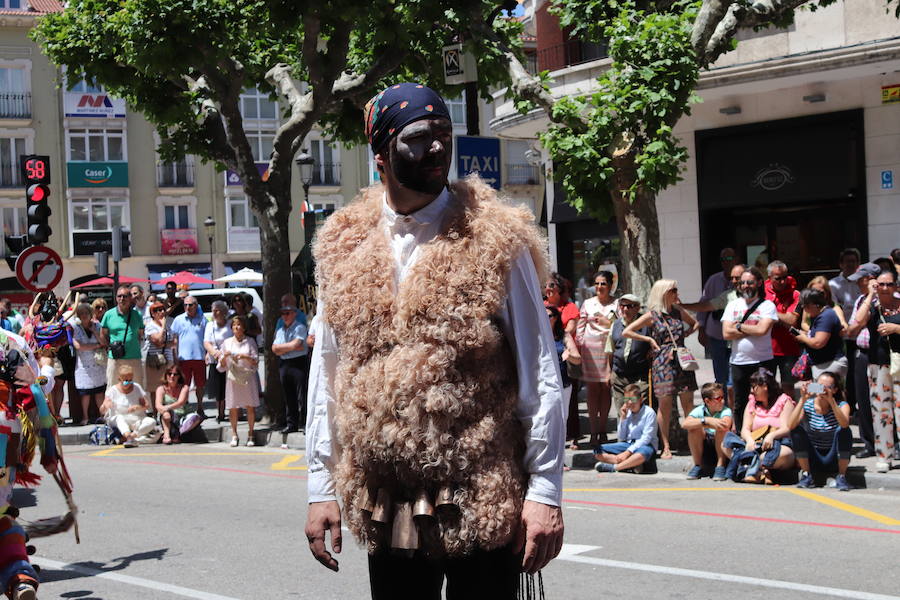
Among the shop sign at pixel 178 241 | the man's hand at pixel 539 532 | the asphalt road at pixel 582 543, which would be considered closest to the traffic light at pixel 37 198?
the asphalt road at pixel 582 543

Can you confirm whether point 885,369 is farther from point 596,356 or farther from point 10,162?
point 10,162

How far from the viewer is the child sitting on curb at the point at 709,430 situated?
33.9 ft

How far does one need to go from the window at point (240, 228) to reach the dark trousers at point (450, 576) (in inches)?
1956

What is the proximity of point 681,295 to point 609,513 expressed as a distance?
1272 centimetres

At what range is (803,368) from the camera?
10.8 metres

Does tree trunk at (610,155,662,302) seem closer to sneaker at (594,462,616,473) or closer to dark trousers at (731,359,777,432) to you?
dark trousers at (731,359,777,432)

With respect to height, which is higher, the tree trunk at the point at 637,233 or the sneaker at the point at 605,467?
the tree trunk at the point at 637,233

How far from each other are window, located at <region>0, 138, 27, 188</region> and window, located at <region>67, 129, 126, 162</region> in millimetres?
2077

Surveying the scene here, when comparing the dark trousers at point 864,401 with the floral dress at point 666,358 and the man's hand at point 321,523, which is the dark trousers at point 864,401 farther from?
the man's hand at point 321,523

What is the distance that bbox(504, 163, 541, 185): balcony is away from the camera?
55.7m

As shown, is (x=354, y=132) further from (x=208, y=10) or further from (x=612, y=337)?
(x=612, y=337)

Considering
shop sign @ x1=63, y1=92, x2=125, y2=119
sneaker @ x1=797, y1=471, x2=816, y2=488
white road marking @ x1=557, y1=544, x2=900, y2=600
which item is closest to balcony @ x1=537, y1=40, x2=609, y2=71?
sneaker @ x1=797, y1=471, x2=816, y2=488

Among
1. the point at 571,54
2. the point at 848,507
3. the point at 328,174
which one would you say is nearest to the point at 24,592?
the point at 848,507

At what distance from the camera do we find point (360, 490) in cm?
300
